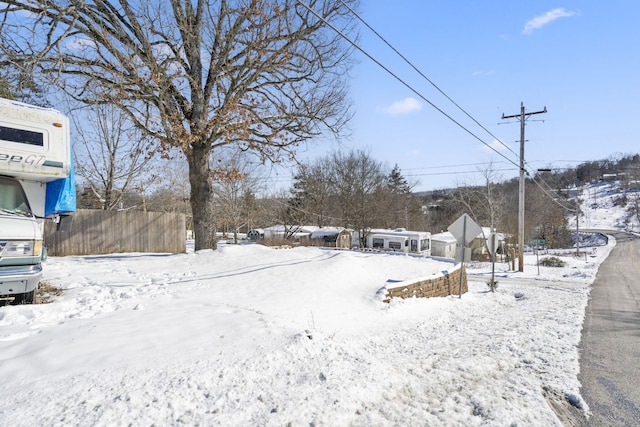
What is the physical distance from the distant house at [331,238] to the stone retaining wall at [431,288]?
1088 inches

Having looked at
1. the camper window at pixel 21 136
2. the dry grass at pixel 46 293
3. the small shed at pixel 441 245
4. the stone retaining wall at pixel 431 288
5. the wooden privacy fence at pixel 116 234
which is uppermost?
the camper window at pixel 21 136

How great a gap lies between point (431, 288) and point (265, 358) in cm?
726

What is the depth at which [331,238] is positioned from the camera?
40.7 m

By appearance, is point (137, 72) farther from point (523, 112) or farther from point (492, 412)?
point (523, 112)

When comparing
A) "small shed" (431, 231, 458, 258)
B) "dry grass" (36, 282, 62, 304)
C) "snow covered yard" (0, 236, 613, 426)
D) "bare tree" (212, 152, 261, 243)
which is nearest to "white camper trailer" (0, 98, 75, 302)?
"dry grass" (36, 282, 62, 304)

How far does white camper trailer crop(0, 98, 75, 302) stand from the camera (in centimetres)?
556

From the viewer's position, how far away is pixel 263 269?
1009cm

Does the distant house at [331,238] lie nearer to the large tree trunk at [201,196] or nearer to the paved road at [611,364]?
the large tree trunk at [201,196]

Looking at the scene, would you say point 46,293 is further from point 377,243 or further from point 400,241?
point 377,243

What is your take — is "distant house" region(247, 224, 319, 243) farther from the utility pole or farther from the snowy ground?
the snowy ground

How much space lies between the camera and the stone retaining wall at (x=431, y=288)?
30.1ft

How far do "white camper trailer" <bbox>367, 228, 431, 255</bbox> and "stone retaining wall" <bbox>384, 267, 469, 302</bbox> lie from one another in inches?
915

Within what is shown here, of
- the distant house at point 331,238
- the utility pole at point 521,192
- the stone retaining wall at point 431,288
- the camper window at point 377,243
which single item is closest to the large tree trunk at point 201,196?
the stone retaining wall at point 431,288

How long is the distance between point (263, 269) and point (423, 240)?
29.8m
